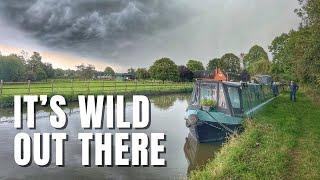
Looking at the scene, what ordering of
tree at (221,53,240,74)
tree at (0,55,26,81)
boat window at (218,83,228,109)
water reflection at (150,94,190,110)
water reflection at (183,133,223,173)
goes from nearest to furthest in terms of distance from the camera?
water reflection at (183,133,223,173)
boat window at (218,83,228,109)
water reflection at (150,94,190,110)
tree at (0,55,26,81)
tree at (221,53,240,74)

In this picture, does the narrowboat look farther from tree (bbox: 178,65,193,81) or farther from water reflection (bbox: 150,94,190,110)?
tree (bbox: 178,65,193,81)

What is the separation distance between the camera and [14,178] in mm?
10891

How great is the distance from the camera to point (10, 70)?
2867 inches

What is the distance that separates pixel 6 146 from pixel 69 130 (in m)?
4.32

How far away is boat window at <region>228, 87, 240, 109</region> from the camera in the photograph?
722 inches

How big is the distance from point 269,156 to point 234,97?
24.7ft

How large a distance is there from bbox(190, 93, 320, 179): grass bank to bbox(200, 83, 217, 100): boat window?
207 centimetres

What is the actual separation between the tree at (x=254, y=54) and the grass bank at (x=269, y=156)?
263 ft

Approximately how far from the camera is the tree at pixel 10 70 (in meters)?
71.9

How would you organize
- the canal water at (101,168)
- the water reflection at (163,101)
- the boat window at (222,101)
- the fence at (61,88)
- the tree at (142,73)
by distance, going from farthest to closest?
the tree at (142,73)
the water reflection at (163,101)
the fence at (61,88)
the boat window at (222,101)
the canal water at (101,168)

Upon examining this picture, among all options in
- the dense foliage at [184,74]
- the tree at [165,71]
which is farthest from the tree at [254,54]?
the tree at [165,71]

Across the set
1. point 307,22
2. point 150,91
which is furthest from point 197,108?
point 150,91

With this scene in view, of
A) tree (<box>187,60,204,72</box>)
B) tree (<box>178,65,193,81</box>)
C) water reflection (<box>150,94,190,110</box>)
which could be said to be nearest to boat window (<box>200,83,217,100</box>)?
water reflection (<box>150,94,190,110</box>)

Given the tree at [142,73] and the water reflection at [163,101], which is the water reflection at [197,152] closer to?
the water reflection at [163,101]
